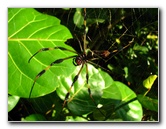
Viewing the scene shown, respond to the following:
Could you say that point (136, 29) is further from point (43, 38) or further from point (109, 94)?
point (43, 38)

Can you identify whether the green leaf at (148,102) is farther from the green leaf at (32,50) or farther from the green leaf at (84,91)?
the green leaf at (32,50)

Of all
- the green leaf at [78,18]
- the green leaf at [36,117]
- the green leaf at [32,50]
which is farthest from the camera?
the green leaf at [78,18]

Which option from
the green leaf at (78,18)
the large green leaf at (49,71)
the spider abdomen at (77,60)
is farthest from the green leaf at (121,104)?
the green leaf at (78,18)

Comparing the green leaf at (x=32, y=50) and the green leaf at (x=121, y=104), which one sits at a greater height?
the green leaf at (x=32, y=50)

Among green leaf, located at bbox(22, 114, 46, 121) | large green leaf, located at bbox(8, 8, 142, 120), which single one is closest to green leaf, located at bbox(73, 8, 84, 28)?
large green leaf, located at bbox(8, 8, 142, 120)

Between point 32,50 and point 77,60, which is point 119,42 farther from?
point 32,50

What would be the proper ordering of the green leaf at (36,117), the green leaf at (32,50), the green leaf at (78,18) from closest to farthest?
the green leaf at (32,50), the green leaf at (36,117), the green leaf at (78,18)
